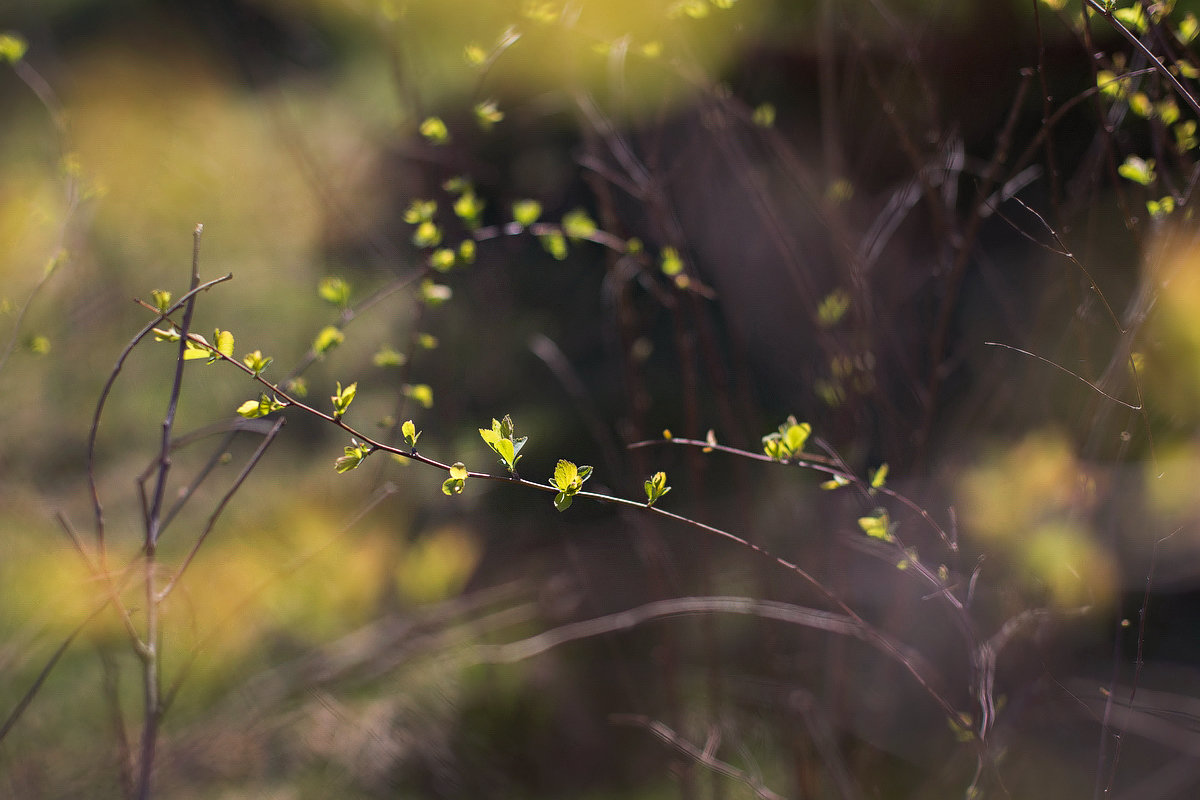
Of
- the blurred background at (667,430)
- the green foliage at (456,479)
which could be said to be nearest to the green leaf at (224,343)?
the green foliage at (456,479)

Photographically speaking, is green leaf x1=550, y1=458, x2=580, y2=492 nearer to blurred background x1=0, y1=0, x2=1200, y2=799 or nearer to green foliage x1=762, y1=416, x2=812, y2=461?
green foliage x1=762, y1=416, x2=812, y2=461

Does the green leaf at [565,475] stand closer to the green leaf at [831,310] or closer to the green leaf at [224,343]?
the green leaf at [224,343]

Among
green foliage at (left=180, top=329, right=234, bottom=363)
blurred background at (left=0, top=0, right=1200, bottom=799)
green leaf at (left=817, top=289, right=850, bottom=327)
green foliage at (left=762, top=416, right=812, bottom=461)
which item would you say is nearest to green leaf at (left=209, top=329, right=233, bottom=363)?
green foliage at (left=180, top=329, right=234, bottom=363)

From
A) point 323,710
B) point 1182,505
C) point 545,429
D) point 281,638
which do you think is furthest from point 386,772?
point 1182,505

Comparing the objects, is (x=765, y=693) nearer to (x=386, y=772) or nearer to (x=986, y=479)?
(x=986, y=479)

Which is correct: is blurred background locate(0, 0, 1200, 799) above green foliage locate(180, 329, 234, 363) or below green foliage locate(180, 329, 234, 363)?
below

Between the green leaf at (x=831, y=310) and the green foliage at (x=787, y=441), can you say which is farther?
the green leaf at (x=831, y=310)
